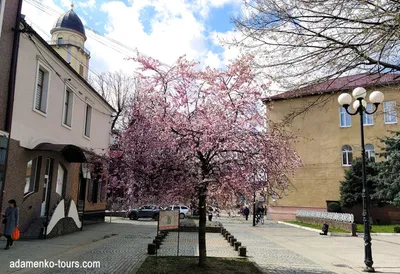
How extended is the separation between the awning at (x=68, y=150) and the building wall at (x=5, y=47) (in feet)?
7.21

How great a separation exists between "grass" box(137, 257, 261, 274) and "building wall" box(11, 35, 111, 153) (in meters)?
8.32

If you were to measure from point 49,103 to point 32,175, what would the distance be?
3.54 metres

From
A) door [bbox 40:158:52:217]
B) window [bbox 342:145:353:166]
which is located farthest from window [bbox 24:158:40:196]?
window [bbox 342:145:353:166]

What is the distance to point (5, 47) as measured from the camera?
1377cm

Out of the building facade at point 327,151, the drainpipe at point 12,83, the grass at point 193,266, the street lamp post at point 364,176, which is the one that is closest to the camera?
the grass at point 193,266

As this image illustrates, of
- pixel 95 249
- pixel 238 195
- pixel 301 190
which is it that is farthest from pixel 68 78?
pixel 301 190

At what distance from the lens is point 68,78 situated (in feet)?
62.9

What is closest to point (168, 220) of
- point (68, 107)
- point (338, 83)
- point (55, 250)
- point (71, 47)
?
point (55, 250)

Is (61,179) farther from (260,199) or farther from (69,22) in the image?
(69,22)

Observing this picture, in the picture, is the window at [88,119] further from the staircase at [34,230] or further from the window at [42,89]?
the staircase at [34,230]

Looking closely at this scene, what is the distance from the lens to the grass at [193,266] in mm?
8922

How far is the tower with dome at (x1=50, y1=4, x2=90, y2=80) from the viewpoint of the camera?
157 ft

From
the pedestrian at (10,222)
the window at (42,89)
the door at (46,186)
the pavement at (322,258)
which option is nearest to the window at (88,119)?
the door at (46,186)

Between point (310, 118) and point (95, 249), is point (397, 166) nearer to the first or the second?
point (310, 118)
